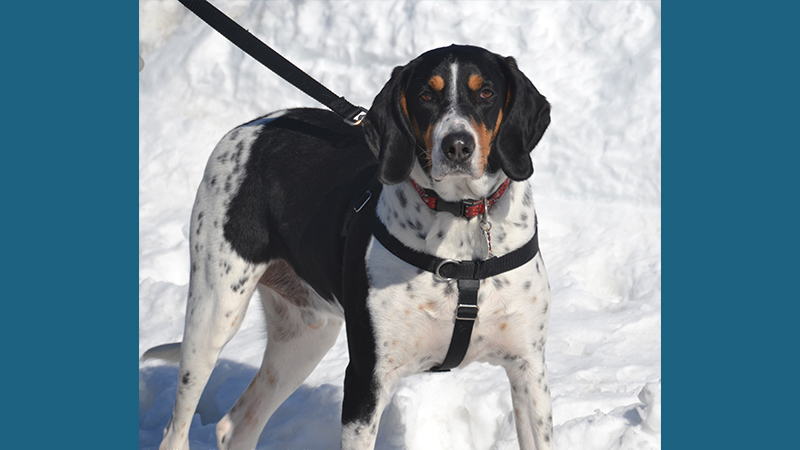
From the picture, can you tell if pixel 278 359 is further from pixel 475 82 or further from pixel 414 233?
pixel 475 82

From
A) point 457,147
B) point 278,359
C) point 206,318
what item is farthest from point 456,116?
point 278,359

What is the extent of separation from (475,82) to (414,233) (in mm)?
601

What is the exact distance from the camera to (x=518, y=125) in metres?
3.24

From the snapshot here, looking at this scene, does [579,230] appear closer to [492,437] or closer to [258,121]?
[492,437]

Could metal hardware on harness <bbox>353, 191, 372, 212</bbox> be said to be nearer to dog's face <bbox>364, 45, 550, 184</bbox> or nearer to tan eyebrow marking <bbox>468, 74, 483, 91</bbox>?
dog's face <bbox>364, 45, 550, 184</bbox>

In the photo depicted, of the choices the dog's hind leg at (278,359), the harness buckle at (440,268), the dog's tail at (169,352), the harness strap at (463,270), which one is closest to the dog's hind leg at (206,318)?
the dog's hind leg at (278,359)

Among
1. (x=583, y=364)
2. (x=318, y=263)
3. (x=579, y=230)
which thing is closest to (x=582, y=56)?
(x=579, y=230)

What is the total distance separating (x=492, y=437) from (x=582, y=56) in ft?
13.8

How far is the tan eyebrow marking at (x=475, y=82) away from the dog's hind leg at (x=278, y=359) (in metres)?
1.64

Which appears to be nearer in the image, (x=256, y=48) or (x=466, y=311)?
(x=466, y=311)

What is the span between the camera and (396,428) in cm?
481

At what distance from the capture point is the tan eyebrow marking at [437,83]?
10.4ft

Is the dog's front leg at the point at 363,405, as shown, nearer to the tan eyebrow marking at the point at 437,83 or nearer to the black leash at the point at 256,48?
the tan eyebrow marking at the point at 437,83

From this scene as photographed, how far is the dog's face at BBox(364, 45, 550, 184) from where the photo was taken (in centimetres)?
310
